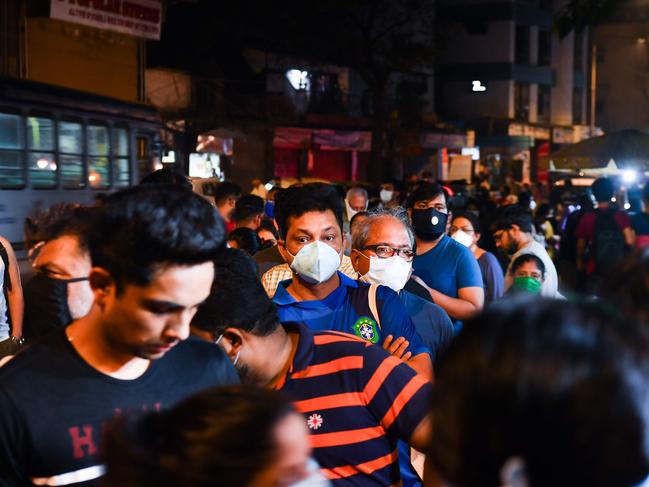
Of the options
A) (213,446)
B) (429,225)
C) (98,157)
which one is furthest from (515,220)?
(98,157)

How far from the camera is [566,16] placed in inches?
358

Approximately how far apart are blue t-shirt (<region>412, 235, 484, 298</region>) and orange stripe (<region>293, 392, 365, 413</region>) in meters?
3.36

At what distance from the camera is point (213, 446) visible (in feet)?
5.51

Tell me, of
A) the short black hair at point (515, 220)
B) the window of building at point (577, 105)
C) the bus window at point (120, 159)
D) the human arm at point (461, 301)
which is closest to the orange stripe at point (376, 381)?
the human arm at point (461, 301)

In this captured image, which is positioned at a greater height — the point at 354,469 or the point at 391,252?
the point at 391,252

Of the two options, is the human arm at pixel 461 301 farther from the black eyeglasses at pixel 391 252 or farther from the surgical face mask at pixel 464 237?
the surgical face mask at pixel 464 237

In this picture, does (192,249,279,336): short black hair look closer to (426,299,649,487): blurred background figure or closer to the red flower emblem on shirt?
the red flower emblem on shirt

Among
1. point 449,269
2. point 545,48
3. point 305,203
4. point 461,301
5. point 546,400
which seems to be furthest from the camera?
point 545,48

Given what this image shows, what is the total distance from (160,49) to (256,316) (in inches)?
1196

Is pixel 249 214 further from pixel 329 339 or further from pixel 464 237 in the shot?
pixel 329 339

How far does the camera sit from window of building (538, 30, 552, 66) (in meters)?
53.5

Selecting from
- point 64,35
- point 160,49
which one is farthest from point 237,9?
point 64,35

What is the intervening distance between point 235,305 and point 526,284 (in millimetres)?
4194

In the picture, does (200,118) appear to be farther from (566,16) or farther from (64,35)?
(566,16)
